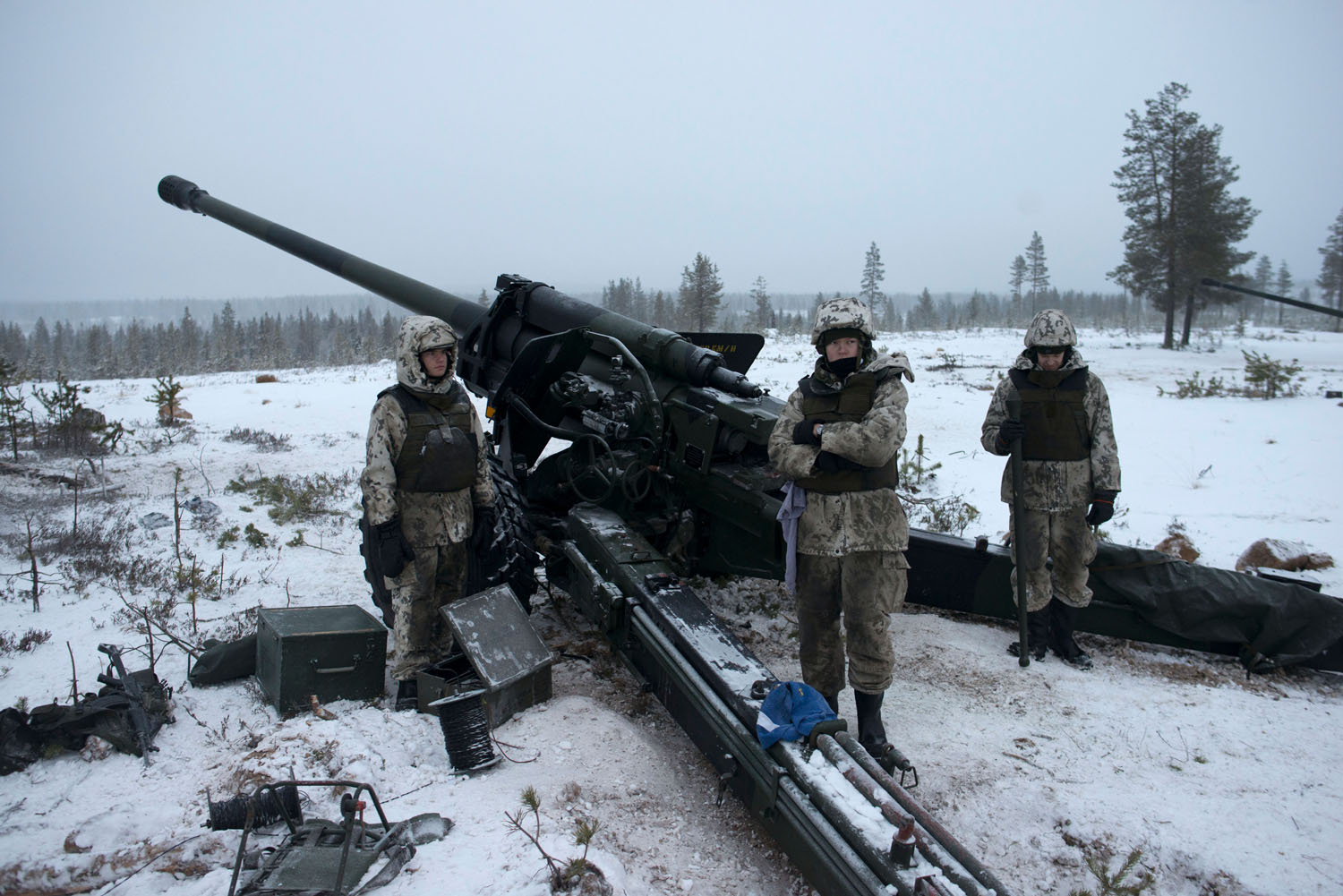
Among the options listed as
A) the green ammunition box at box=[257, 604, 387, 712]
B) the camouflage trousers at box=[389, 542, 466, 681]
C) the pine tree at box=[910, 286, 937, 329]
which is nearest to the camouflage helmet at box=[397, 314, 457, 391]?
the camouflage trousers at box=[389, 542, 466, 681]

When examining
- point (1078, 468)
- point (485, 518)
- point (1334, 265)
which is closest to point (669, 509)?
point (485, 518)

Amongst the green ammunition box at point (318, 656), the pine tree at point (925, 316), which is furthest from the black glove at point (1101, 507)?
the pine tree at point (925, 316)

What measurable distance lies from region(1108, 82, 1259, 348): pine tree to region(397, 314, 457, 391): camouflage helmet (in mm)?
24458

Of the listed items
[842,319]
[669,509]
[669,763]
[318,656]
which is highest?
[842,319]

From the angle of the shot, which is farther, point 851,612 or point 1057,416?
point 1057,416

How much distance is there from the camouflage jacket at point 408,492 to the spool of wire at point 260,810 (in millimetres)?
1338

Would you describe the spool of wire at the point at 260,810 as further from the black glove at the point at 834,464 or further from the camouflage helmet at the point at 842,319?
the camouflage helmet at the point at 842,319

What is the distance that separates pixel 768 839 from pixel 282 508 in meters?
5.93

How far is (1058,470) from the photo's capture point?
4691mm

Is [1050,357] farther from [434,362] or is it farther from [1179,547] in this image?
[434,362]

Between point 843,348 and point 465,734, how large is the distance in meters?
2.31

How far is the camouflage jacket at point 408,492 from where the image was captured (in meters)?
3.82

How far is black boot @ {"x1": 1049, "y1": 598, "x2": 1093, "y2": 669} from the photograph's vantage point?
15.3 ft

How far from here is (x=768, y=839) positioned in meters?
2.99
